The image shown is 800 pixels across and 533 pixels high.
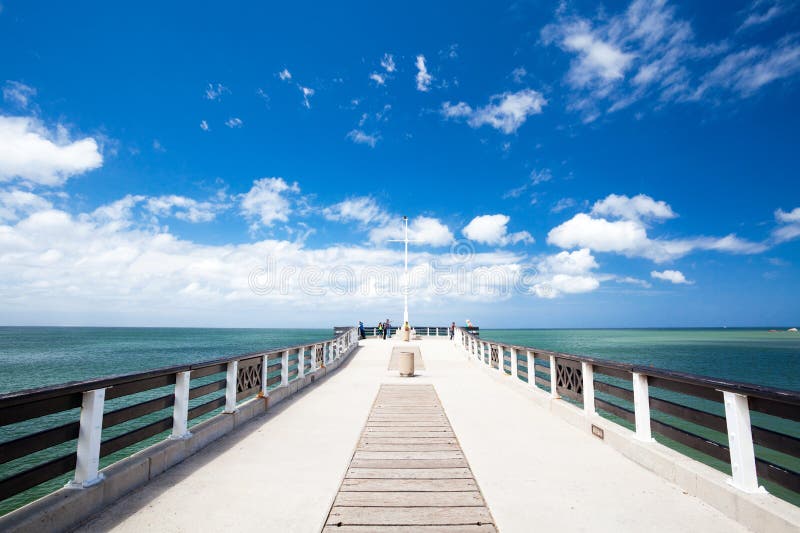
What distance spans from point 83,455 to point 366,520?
2576 millimetres

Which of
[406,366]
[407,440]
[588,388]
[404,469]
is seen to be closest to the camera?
[404,469]

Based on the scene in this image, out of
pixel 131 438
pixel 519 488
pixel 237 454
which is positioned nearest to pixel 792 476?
pixel 519 488

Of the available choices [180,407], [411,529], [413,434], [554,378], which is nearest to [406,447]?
[413,434]

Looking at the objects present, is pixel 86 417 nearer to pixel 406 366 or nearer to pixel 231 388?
pixel 231 388

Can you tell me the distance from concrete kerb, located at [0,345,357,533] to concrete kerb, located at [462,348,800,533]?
556cm

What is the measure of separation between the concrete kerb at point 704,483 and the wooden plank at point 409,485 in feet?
6.98

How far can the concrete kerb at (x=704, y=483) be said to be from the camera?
326 cm

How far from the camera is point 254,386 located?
7.79 metres

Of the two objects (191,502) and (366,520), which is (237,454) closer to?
(191,502)

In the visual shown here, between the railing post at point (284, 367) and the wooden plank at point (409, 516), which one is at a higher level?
the railing post at point (284, 367)

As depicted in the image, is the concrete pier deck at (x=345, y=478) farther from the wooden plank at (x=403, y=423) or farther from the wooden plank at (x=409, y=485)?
the wooden plank at (x=403, y=423)

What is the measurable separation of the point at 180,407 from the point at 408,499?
10.1 ft

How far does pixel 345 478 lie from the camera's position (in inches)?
178

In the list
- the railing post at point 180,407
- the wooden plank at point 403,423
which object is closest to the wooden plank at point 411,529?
the railing post at point 180,407
